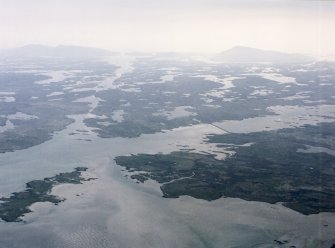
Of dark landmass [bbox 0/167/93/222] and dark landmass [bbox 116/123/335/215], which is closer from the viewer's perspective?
dark landmass [bbox 0/167/93/222]

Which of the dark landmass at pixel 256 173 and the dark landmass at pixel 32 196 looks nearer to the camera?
the dark landmass at pixel 32 196

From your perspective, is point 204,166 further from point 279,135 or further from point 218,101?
point 218,101

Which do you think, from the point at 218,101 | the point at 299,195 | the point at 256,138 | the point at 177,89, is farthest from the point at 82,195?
the point at 177,89

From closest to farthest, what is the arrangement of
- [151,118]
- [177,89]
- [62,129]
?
[62,129] < [151,118] < [177,89]
